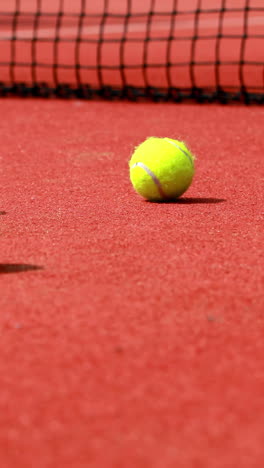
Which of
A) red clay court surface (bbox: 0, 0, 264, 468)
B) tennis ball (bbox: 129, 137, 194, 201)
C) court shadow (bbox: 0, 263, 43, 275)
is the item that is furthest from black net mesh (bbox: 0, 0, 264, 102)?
court shadow (bbox: 0, 263, 43, 275)

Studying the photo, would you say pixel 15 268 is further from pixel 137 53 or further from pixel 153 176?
pixel 137 53

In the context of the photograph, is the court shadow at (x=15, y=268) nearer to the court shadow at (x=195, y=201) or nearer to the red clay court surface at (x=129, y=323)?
the red clay court surface at (x=129, y=323)

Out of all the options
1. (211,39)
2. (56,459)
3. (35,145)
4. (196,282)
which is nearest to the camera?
(56,459)

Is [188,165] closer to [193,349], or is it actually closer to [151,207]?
[151,207]

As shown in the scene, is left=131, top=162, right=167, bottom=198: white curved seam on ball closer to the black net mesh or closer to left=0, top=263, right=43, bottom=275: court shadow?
left=0, top=263, right=43, bottom=275: court shadow

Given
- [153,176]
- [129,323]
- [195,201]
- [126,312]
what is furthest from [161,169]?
[129,323]

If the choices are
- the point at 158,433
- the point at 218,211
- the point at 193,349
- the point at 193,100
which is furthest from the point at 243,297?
the point at 193,100
